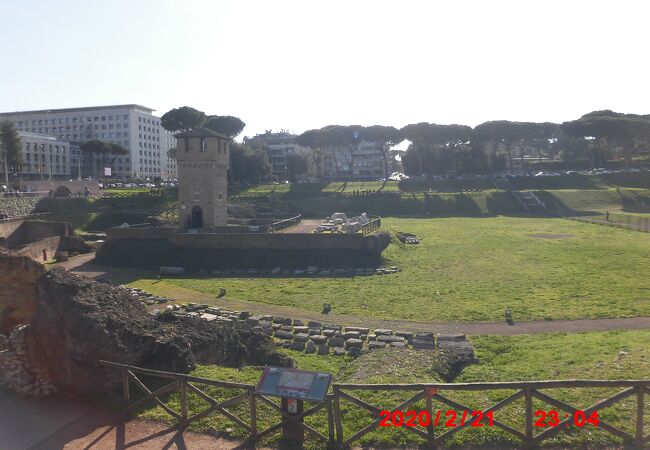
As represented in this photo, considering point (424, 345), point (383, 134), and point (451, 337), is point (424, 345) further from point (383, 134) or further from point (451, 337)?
point (383, 134)

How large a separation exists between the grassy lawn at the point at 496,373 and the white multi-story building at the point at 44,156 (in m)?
92.9

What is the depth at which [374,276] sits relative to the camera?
28750 mm

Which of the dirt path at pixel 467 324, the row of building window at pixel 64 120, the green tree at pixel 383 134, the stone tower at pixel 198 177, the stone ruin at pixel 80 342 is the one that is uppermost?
the row of building window at pixel 64 120

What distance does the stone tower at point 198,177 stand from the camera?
37719 millimetres

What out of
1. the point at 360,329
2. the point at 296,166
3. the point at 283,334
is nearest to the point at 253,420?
the point at 283,334

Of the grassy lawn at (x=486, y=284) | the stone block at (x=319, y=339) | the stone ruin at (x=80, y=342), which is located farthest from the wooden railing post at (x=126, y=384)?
the grassy lawn at (x=486, y=284)

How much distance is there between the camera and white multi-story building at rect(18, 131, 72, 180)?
310 feet

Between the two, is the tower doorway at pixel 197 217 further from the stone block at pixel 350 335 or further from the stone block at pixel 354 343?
the stone block at pixel 354 343

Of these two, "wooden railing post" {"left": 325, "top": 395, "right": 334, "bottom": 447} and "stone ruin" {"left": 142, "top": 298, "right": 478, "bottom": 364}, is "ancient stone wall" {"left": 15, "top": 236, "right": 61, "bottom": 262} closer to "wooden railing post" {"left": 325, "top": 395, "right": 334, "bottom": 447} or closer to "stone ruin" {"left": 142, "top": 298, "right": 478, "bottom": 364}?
"stone ruin" {"left": 142, "top": 298, "right": 478, "bottom": 364}

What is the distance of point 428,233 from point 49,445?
3796 centimetres

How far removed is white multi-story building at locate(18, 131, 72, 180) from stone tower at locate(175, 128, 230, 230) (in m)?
65.6

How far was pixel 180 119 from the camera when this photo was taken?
82125 millimetres

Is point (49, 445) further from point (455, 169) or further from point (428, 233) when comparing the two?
point (455, 169)
